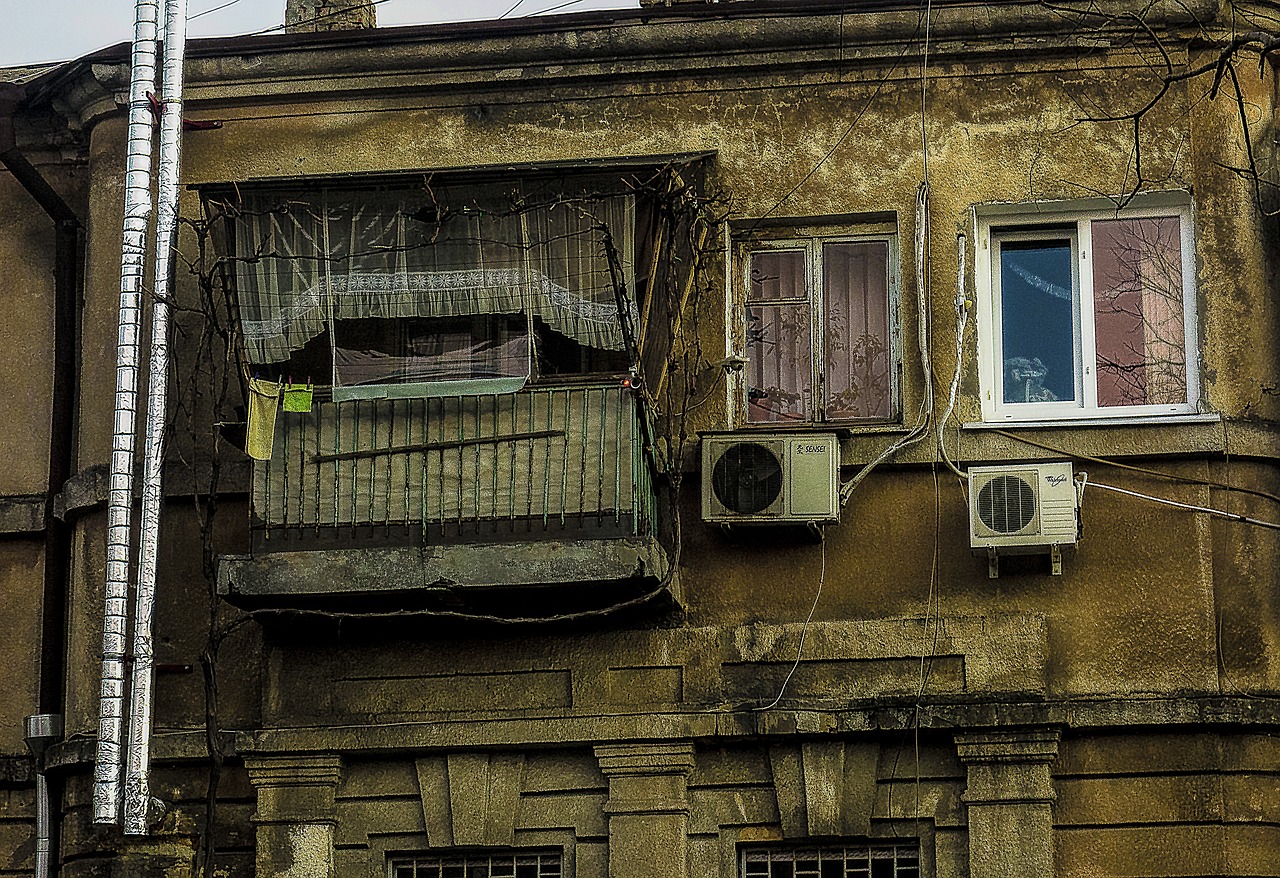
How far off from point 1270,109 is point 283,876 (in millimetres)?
7657

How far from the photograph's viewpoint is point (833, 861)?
12.4 metres

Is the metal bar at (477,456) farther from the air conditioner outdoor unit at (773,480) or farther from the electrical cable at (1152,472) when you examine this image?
the electrical cable at (1152,472)

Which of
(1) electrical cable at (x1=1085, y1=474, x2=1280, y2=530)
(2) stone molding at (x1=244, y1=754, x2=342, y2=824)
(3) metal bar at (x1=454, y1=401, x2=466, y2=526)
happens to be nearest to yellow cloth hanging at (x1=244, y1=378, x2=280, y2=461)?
(3) metal bar at (x1=454, y1=401, x2=466, y2=526)

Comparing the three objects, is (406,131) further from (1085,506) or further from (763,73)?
(1085,506)

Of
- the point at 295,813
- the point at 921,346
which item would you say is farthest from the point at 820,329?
the point at 295,813

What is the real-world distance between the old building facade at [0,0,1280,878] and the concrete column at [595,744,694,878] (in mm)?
21

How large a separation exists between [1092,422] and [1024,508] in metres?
0.80

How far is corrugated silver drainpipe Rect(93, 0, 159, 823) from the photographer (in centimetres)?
1248

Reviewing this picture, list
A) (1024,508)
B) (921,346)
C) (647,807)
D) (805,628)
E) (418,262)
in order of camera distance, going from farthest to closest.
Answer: (921,346)
(418,262)
(805,628)
(647,807)
(1024,508)

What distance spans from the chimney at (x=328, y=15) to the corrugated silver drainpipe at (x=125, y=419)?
161cm

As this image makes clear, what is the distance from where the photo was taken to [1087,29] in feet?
43.4

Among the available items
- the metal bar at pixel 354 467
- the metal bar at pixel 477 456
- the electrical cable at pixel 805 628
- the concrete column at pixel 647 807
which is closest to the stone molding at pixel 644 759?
the concrete column at pixel 647 807

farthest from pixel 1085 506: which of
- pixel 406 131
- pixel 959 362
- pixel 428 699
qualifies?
pixel 406 131

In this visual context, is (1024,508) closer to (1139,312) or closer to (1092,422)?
(1092,422)
